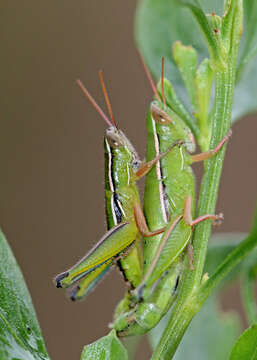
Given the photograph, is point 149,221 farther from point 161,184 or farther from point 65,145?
point 65,145

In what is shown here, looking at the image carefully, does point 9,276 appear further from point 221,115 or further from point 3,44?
point 3,44

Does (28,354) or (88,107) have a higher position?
(28,354)

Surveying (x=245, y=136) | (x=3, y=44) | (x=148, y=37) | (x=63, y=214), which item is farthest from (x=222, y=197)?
(x=148, y=37)

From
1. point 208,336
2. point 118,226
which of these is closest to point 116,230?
point 118,226

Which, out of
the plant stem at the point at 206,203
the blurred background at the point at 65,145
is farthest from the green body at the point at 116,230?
the blurred background at the point at 65,145

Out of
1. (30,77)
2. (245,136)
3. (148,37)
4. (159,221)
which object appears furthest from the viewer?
(30,77)

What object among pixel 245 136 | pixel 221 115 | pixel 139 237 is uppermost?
pixel 221 115

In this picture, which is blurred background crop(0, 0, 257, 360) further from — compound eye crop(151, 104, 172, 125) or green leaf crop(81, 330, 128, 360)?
green leaf crop(81, 330, 128, 360)

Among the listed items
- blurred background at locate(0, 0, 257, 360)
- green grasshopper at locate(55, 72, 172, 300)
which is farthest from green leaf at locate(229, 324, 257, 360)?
blurred background at locate(0, 0, 257, 360)
